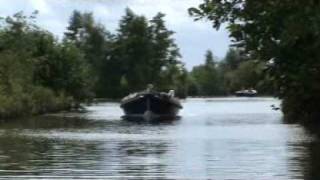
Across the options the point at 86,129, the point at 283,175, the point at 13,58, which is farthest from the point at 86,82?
the point at 283,175

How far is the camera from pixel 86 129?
4456cm

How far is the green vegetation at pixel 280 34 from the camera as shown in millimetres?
15773

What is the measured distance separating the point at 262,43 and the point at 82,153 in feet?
22.8

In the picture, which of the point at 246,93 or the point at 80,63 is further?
the point at 246,93

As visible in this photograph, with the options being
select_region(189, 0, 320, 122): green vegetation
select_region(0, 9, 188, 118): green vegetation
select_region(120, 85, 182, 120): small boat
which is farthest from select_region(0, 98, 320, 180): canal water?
select_region(120, 85, 182, 120): small boat

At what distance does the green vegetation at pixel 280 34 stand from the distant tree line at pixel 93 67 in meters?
2.69

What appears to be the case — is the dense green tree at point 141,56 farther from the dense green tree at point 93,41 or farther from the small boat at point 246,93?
the small boat at point 246,93

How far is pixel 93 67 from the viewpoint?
150 meters

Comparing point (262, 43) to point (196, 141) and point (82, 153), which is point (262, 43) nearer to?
point (82, 153)

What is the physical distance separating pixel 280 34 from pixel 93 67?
130162 mm

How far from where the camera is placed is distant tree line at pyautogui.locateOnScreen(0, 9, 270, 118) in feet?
225

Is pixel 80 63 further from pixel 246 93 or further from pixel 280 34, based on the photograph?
pixel 246 93

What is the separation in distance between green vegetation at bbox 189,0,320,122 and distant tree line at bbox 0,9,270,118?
2.69 metres

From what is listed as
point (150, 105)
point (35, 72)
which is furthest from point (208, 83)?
point (150, 105)
